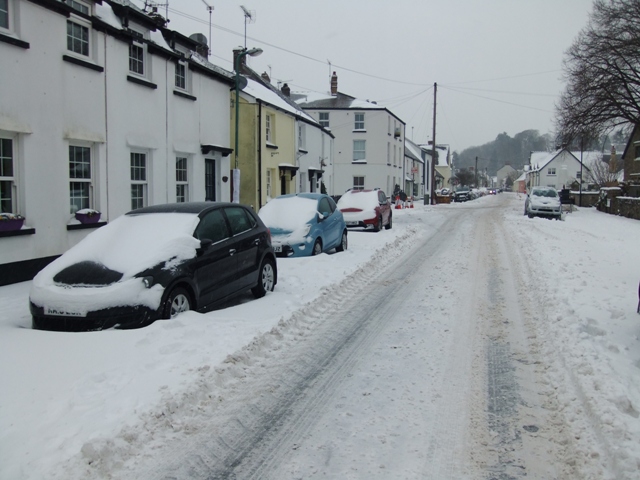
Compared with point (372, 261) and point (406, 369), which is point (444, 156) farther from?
point (406, 369)

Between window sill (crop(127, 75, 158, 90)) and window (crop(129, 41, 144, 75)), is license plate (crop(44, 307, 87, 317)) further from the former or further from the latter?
window (crop(129, 41, 144, 75))

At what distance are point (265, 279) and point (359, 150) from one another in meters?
43.0

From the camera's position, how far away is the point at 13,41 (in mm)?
10055

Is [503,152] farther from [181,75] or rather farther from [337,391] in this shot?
[337,391]

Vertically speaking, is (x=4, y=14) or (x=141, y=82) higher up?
(x=4, y=14)

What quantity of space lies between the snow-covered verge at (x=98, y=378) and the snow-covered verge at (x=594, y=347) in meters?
3.24

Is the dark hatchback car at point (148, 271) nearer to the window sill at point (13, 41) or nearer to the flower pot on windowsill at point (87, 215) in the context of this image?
the flower pot on windowsill at point (87, 215)

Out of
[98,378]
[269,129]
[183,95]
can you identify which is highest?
[269,129]

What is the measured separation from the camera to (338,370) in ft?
19.4

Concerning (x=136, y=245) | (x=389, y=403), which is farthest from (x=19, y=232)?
(x=389, y=403)

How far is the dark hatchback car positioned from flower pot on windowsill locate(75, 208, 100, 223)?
4.17 m

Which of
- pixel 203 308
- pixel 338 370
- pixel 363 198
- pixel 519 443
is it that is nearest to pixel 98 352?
pixel 203 308

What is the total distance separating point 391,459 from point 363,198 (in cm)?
1724

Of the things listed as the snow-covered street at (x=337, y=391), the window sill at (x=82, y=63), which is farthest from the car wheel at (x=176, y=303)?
the window sill at (x=82, y=63)
